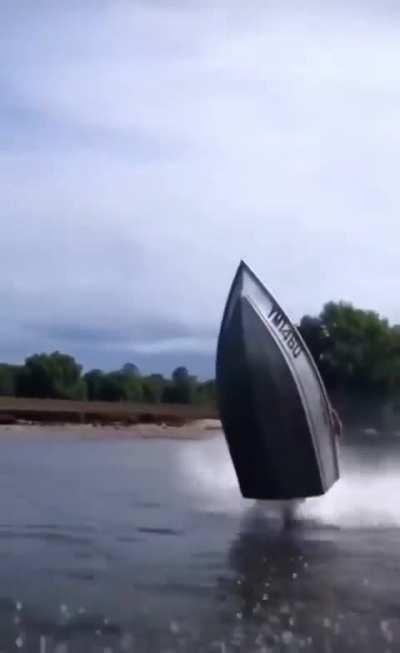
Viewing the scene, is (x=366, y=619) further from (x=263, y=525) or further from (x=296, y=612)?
(x=263, y=525)

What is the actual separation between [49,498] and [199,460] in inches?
1051

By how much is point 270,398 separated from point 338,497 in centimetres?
690

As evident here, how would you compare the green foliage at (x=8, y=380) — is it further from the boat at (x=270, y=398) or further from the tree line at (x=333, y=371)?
the boat at (x=270, y=398)

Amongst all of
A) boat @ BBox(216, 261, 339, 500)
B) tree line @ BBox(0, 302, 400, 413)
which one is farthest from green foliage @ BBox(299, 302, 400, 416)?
boat @ BBox(216, 261, 339, 500)

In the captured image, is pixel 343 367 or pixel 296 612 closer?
pixel 296 612

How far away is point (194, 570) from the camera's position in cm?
2439

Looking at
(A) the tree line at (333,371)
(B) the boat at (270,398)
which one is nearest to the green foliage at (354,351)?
(A) the tree line at (333,371)

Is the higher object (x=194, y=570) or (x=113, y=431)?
(x=113, y=431)

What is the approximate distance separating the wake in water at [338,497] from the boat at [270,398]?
1305mm

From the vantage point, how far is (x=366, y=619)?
19.7m

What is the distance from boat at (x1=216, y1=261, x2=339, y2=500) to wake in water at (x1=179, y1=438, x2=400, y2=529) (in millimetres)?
1305

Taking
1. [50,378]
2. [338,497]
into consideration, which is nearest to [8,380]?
[50,378]

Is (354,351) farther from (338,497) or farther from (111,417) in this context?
(338,497)

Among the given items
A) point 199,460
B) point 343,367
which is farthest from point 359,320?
point 199,460
